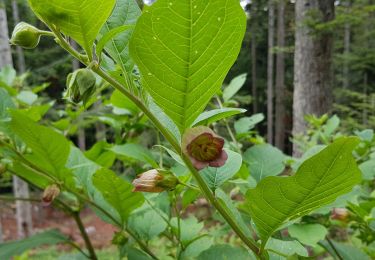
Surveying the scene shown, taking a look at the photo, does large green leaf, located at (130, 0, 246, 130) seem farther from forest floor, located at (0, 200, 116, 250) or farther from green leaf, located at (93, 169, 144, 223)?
forest floor, located at (0, 200, 116, 250)

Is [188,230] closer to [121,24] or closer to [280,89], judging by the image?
[121,24]

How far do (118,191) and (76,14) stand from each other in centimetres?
40

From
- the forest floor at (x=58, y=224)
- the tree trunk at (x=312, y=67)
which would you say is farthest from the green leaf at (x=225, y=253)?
the forest floor at (x=58, y=224)

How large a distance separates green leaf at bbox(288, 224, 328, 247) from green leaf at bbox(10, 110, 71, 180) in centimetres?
44

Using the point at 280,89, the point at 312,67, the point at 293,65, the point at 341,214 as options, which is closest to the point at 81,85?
the point at 341,214

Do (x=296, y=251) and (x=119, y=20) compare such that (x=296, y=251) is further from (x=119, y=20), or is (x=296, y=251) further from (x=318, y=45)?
(x=318, y=45)

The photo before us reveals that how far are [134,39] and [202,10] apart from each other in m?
0.07

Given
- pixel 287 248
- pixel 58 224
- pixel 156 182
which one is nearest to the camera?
pixel 156 182

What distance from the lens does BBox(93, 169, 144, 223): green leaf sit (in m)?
0.67

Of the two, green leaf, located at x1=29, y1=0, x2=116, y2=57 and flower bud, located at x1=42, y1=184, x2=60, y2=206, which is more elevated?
green leaf, located at x1=29, y1=0, x2=116, y2=57

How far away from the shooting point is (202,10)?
0.34 meters

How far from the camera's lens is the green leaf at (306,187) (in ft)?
1.23

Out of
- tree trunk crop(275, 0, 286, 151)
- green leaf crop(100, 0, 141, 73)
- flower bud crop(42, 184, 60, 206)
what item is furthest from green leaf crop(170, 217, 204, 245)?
tree trunk crop(275, 0, 286, 151)

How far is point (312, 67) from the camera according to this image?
4434 millimetres
